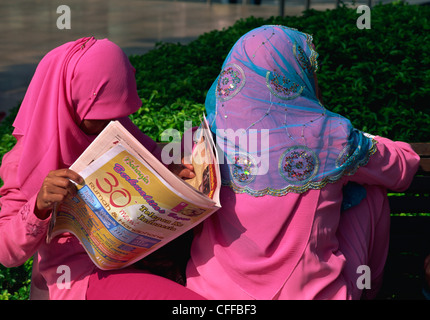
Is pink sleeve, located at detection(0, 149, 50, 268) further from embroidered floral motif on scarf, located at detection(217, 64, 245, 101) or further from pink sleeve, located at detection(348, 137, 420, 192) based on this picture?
pink sleeve, located at detection(348, 137, 420, 192)

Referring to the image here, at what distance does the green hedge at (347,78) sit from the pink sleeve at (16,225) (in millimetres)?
1118

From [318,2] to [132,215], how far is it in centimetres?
1227

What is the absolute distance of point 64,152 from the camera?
234cm

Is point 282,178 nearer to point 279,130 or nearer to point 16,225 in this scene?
point 279,130

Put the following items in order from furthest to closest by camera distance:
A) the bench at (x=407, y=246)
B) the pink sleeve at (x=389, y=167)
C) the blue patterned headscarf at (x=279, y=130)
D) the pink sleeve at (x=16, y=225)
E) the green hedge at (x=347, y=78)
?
the green hedge at (x=347, y=78), the bench at (x=407, y=246), the pink sleeve at (x=389, y=167), the blue patterned headscarf at (x=279, y=130), the pink sleeve at (x=16, y=225)

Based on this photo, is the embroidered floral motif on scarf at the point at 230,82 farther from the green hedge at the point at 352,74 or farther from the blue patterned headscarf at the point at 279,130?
the green hedge at the point at 352,74

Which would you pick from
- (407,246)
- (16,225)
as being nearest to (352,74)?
(407,246)

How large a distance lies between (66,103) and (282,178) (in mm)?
872

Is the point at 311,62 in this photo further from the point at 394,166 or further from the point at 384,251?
the point at 384,251

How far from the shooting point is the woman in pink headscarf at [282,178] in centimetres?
232

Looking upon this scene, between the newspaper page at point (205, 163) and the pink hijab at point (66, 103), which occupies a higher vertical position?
the pink hijab at point (66, 103)

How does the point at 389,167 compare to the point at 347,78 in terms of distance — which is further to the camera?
the point at 347,78

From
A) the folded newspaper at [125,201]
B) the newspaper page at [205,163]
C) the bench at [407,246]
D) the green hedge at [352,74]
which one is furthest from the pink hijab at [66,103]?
the bench at [407,246]
